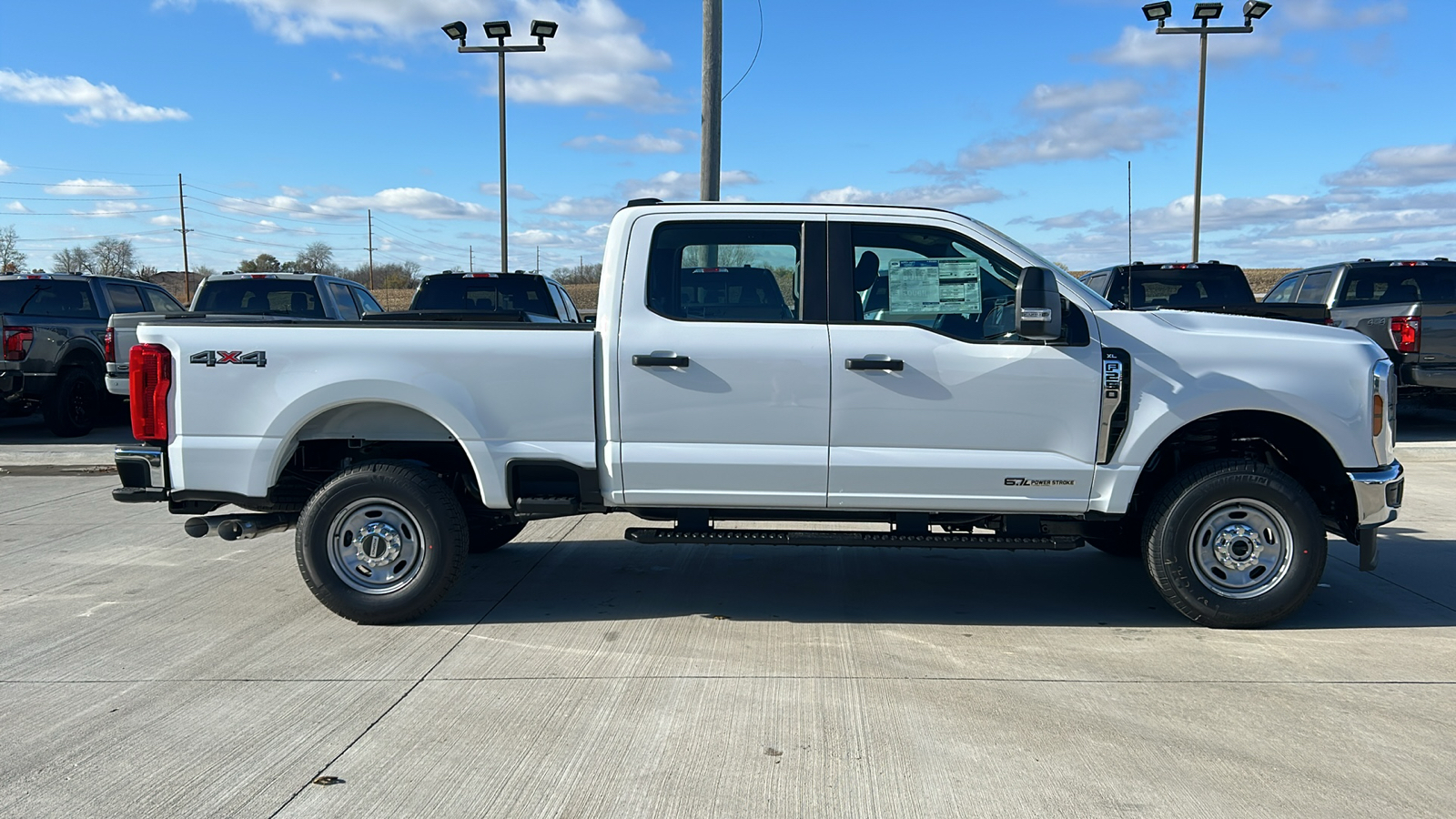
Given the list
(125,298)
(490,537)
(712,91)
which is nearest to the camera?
(490,537)

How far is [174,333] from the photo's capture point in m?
5.32

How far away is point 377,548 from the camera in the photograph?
5445 mm

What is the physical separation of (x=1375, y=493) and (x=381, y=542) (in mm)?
4937

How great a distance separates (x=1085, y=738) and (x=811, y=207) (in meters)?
2.84

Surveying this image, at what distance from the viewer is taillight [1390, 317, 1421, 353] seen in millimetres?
11578

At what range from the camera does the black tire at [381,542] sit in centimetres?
534

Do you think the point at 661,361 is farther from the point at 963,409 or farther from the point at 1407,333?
the point at 1407,333

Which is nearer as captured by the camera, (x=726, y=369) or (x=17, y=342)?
(x=726, y=369)

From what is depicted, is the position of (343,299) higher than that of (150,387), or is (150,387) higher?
(343,299)

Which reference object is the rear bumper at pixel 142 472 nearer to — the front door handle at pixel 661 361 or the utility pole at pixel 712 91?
the front door handle at pixel 661 361

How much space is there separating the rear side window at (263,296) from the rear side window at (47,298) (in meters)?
2.29

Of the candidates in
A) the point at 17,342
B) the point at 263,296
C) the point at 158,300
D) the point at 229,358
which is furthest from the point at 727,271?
the point at 158,300

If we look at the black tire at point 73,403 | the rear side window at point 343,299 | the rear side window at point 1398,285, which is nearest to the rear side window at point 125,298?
the black tire at point 73,403

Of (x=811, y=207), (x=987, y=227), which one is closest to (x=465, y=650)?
(x=811, y=207)
